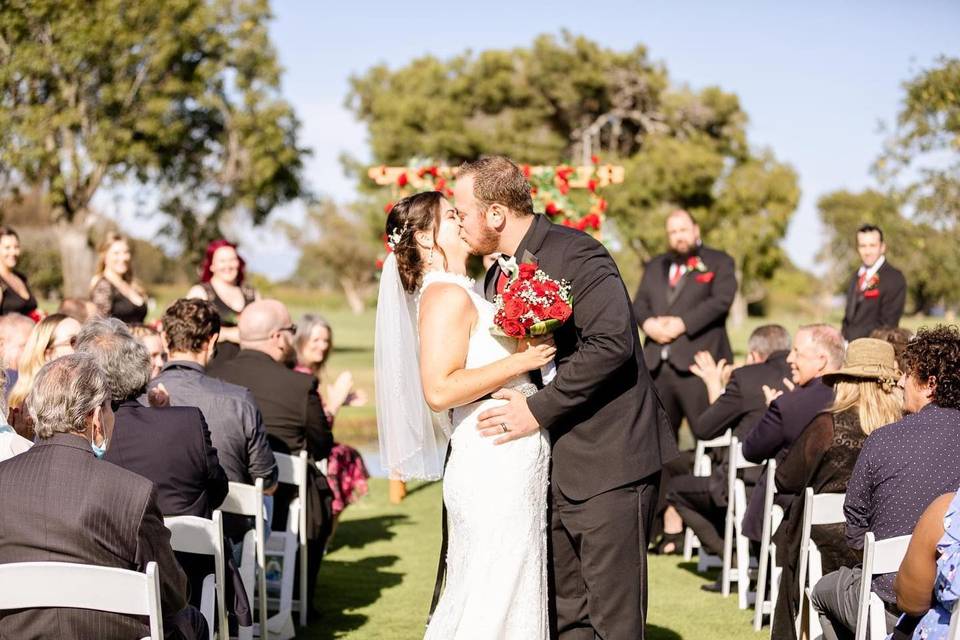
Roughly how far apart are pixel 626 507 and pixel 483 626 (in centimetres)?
68

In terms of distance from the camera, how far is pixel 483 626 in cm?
413

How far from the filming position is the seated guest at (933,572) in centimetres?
311

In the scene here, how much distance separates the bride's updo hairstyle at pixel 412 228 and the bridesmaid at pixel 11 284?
5.47m

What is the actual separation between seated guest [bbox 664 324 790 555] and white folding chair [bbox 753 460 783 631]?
92cm

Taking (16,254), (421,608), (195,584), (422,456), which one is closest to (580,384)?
Result: (422,456)

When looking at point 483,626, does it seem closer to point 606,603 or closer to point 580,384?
point 606,603

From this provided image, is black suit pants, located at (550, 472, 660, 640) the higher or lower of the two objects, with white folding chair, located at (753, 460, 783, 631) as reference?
higher

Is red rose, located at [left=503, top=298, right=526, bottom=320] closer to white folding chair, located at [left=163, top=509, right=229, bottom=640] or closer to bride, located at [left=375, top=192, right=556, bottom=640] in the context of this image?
bride, located at [left=375, top=192, right=556, bottom=640]

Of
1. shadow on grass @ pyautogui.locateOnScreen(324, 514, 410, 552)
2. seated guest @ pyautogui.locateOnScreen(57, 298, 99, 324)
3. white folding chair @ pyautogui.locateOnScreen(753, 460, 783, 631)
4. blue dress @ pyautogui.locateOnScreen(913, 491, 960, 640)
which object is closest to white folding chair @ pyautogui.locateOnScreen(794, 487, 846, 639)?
white folding chair @ pyautogui.locateOnScreen(753, 460, 783, 631)

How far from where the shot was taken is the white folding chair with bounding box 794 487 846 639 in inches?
185

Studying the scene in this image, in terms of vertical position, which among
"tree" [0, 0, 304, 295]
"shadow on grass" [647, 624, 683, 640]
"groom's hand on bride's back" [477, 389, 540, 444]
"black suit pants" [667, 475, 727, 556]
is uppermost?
"tree" [0, 0, 304, 295]

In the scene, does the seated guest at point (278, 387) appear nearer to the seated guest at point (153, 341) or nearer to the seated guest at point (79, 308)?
the seated guest at point (153, 341)

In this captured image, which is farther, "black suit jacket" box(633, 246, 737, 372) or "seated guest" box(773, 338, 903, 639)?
"black suit jacket" box(633, 246, 737, 372)

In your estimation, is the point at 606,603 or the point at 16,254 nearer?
the point at 606,603
